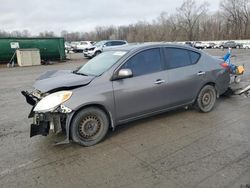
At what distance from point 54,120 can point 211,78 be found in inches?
141

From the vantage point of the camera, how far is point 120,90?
3.78 m

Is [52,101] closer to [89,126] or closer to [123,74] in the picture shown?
[89,126]

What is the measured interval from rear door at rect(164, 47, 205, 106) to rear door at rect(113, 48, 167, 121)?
201mm

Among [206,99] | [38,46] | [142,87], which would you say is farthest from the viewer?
[38,46]

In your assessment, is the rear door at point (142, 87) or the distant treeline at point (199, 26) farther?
the distant treeline at point (199, 26)

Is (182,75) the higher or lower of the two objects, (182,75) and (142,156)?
the higher

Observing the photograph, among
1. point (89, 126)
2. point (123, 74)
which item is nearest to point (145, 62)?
point (123, 74)

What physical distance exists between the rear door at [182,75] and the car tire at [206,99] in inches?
8.8

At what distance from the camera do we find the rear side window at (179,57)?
14.7 ft

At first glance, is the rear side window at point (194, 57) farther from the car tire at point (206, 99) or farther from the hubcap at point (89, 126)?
the hubcap at point (89, 126)

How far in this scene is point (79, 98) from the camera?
3416 mm

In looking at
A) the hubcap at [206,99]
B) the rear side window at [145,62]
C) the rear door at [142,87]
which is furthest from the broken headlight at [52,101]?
the hubcap at [206,99]

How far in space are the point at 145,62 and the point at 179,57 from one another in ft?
2.98

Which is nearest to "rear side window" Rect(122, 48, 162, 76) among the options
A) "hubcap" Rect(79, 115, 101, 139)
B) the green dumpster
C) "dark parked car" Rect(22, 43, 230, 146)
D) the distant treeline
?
"dark parked car" Rect(22, 43, 230, 146)
